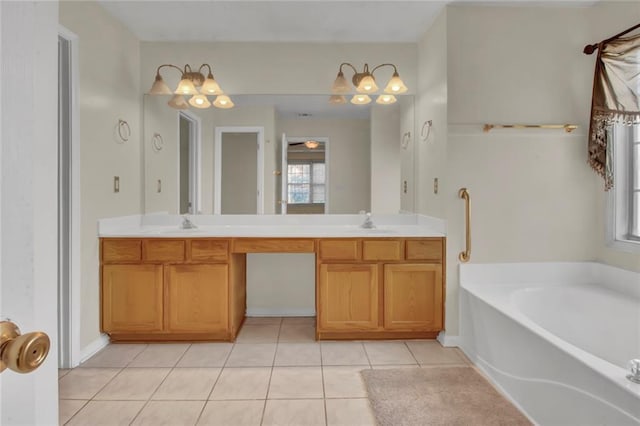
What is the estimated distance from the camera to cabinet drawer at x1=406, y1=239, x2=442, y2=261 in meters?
2.78

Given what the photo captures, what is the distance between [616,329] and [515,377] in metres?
0.75

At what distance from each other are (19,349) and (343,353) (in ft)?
7.73

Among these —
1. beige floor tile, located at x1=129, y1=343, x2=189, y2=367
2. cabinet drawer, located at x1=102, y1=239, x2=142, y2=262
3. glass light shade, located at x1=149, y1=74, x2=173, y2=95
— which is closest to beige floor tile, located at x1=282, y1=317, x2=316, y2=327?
beige floor tile, located at x1=129, y1=343, x2=189, y2=367

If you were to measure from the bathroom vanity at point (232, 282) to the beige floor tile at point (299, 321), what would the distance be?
18.4 inches

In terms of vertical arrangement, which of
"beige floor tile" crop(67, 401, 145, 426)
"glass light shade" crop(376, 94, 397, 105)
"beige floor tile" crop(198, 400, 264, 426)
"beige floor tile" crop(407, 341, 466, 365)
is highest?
"glass light shade" crop(376, 94, 397, 105)

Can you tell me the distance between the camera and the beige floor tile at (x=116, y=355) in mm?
2496

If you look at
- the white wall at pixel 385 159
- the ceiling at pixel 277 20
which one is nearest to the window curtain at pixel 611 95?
the ceiling at pixel 277 20

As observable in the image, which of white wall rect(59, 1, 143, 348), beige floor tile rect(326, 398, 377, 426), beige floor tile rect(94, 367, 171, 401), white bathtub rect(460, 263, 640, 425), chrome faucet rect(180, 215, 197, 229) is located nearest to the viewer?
white bathtub rect(460, 263, 640, 425)

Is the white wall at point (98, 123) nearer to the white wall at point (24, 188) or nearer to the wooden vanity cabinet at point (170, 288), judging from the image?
the wooden vanity cabinet at point (170, 288)

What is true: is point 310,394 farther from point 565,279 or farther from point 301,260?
point 565,279

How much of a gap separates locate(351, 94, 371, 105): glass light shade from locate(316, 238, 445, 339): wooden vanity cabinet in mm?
1233

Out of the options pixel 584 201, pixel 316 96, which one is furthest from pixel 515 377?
pixel 316 96

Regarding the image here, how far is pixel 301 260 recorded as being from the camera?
11.3 ft

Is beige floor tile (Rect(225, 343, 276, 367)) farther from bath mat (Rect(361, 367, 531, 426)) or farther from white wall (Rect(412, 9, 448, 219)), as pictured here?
white wall (Rect(412, 9, 448, 219))
